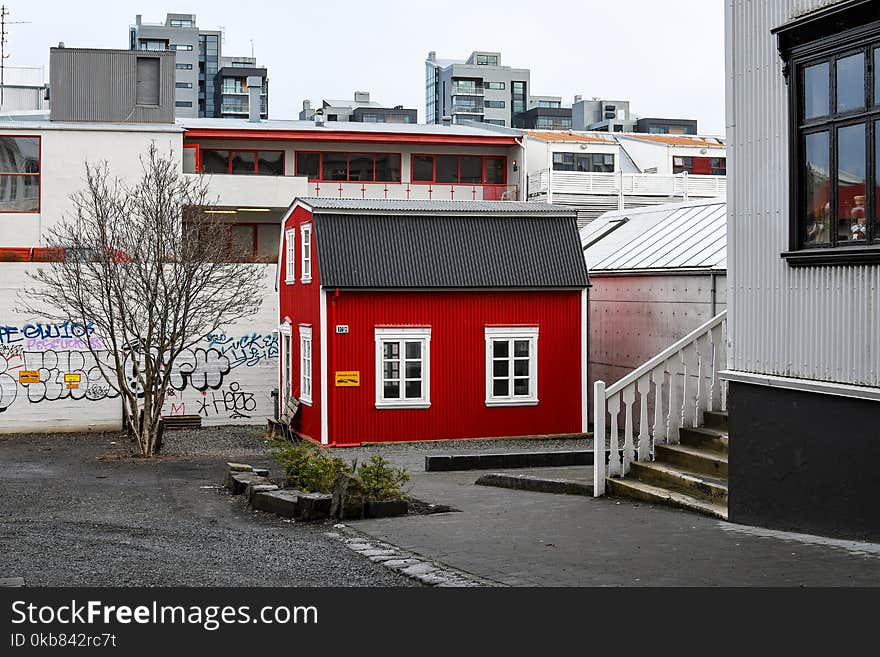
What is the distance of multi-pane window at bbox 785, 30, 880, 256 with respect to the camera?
9875 millimetres

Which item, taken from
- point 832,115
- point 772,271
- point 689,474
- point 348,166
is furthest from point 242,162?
point 832,115

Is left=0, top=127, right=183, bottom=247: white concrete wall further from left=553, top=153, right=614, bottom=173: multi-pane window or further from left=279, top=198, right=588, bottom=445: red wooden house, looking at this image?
left=553, top=153, right=614, bottom=173: multi-pane window

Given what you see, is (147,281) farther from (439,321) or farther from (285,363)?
(439,321)

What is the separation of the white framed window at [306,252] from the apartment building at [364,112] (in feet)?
185

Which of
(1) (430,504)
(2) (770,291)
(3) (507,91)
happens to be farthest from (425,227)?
(3) (507,91)

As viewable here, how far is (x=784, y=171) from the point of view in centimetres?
1095

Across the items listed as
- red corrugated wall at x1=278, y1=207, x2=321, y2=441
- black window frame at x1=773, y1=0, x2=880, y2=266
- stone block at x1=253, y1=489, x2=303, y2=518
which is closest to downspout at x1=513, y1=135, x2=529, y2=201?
red corrugated wall at x1=278, y1=207, x2=321, y2=441

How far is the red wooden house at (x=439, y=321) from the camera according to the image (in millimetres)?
26062

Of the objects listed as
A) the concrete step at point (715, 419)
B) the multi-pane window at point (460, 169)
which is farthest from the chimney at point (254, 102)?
the concrete step at point (715, 419)

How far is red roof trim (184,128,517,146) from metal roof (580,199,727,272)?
2159 centimetres

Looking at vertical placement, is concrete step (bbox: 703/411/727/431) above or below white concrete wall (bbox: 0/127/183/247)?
below

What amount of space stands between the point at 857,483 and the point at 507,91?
127 metres

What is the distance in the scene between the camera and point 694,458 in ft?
44.0

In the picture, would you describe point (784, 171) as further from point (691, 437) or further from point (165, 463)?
point (165, 463)
